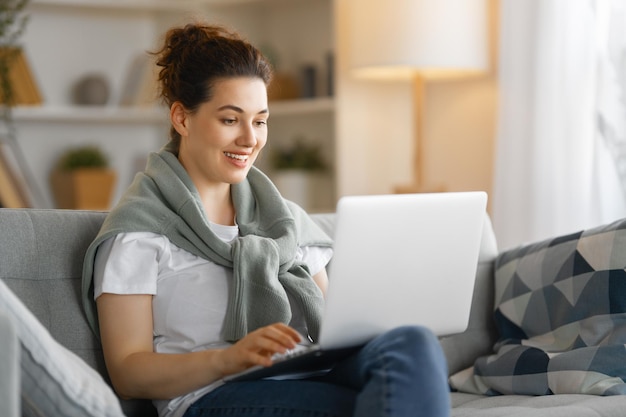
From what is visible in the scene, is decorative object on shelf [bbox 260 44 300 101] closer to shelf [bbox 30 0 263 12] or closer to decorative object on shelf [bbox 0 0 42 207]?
shelf [bbox 30 0 263 12]

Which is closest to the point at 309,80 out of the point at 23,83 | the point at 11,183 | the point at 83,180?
the point at 83,180

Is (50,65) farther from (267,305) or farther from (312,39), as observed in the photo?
(267,305)

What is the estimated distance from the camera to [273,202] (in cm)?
206

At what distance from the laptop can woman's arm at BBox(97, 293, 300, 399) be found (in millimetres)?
32

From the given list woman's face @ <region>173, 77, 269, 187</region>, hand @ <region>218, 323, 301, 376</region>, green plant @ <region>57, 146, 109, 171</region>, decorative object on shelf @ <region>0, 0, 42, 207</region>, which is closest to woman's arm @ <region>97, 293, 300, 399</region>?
hand @ <region>218, 323, 301, 376</region>

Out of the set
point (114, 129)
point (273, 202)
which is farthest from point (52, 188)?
point (273, 202)

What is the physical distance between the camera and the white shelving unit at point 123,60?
159 inches

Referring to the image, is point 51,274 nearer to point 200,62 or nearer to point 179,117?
point 179,117

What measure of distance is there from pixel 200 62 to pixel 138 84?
2269 millimetres

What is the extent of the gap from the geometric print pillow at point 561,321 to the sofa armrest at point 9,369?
46.6 inches

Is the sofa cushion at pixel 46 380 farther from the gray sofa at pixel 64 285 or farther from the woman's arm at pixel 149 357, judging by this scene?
the gray sofa at pixel 64 285

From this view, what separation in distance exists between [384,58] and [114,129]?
1415 millimetres

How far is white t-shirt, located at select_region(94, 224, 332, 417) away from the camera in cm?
178

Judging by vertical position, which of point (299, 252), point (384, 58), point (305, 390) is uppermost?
point (384, 58)
